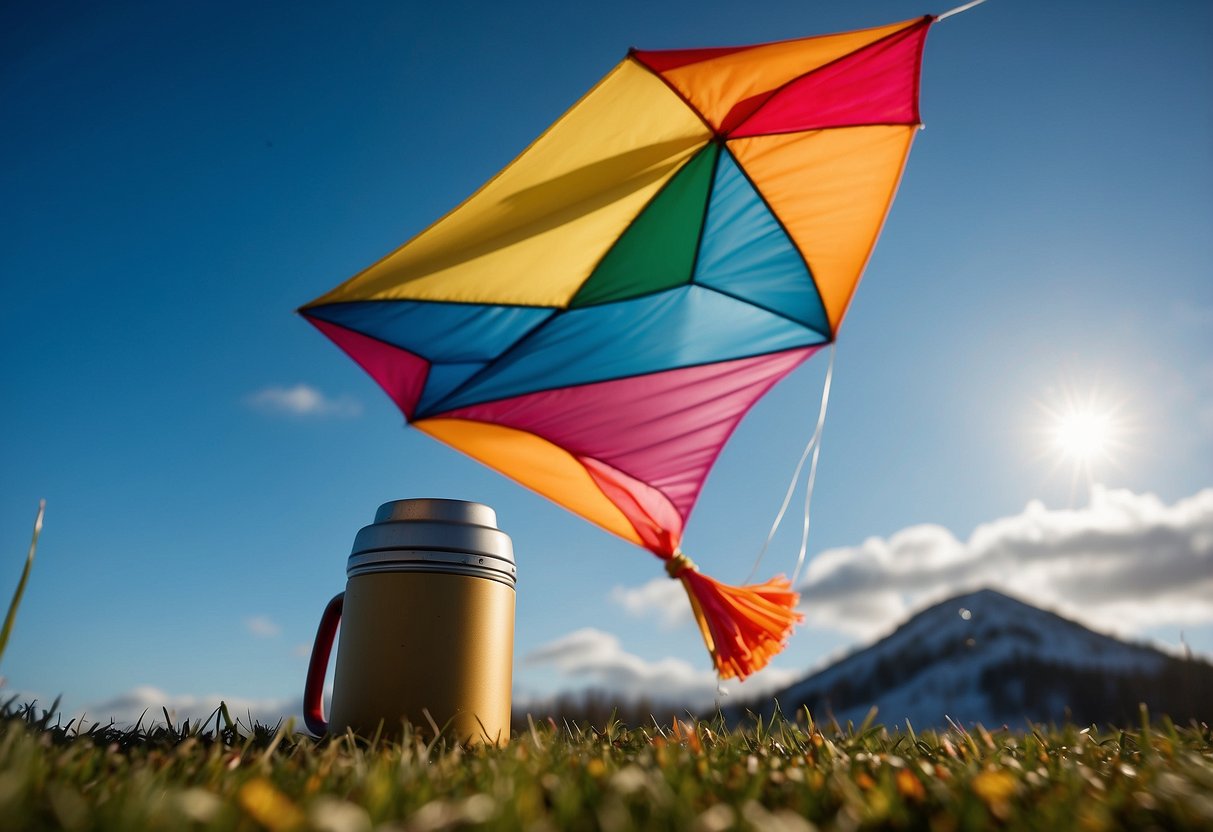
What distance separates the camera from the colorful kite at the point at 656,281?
3.65 m

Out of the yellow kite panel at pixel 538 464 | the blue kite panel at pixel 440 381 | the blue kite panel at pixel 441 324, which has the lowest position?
the yellow kite panel at pixel 538 464

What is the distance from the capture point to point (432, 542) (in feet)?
8.96

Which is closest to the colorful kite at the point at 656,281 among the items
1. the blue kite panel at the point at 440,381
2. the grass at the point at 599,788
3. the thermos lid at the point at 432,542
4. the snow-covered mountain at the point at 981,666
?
the blue kite panel at the point at 440,381

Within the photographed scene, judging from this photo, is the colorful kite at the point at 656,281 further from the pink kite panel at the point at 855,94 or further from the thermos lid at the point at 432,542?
the thermos lid at the point at 432,542

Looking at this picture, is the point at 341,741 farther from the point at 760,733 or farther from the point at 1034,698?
the point at 1034,698

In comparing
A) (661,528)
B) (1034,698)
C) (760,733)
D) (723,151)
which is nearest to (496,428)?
(661,528)

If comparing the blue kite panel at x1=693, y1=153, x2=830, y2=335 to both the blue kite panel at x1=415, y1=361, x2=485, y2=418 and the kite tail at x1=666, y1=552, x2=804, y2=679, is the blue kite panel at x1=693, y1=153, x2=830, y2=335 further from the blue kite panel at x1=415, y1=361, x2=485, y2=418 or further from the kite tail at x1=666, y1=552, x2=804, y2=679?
the kite tail at x1=666, y1=552, x2=804, y2=679

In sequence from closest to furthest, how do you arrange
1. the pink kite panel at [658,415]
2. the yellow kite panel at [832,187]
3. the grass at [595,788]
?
the grass at [595,788] < the yellow kite panel at [832,187] < the pink kite panel at [658,415]

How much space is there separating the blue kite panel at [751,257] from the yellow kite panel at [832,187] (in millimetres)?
62

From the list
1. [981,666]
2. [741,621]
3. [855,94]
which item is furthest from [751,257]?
[981,666]

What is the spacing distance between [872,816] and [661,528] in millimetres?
2847

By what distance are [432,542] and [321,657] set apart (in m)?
0.77

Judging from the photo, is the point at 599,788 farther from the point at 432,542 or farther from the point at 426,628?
the point at 432,542

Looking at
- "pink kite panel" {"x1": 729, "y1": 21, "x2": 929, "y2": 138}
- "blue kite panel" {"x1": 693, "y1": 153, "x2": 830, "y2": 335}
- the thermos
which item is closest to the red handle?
the thermos
